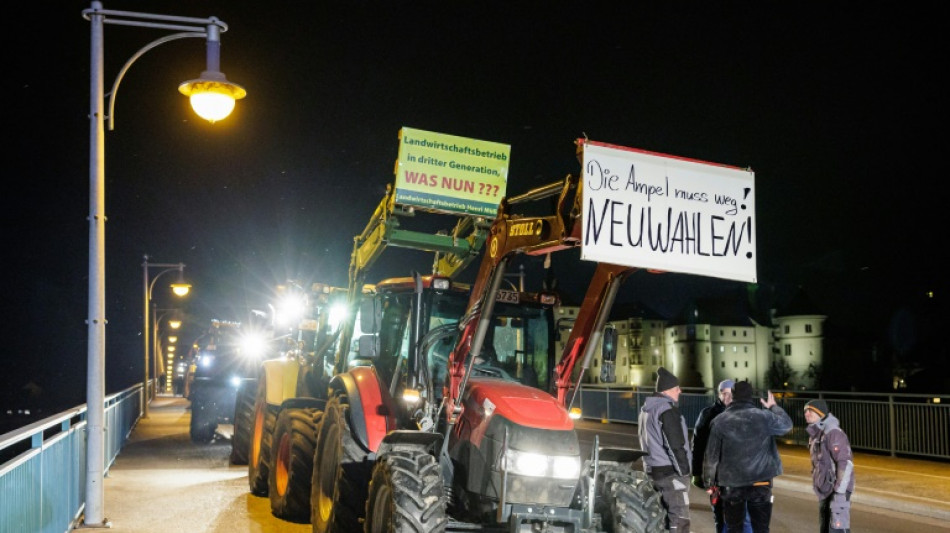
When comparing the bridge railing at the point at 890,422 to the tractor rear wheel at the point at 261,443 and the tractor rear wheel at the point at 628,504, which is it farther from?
the tractor rear wheel at the point at 628,504

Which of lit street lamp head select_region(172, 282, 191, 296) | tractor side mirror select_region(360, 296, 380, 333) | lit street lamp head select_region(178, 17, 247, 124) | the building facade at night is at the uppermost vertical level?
lit street lamp head select_region(178, 17, 247, 124)

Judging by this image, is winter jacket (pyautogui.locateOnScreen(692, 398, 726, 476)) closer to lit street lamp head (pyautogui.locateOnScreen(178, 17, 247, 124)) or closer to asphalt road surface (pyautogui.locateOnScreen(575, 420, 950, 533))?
asphalt road surface (pyautogui.locateOnScreen(575, 420, 950, 533))

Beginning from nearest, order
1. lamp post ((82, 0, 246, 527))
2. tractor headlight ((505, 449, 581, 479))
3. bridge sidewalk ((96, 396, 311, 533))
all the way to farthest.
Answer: tractor headlight ((505, 449, 581, 479))
lamp post ((82, 0, 246, 527))
bridge sidewalk ((96, 396, 311, 533))

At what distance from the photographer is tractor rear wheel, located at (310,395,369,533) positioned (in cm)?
859

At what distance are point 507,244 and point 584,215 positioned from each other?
1.06 m

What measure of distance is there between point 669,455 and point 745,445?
2.81 feet

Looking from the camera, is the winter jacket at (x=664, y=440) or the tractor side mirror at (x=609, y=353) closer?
the tractor side mirror at (x=609, y=353)

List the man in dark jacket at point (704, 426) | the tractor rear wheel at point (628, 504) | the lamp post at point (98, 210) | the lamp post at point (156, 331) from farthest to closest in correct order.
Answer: the lamp post at point (156, 331)
the lamp post at point (98, 210)
the man in dark jacket at point (704, 426)
the tractor rear wheel at point (628, 504)

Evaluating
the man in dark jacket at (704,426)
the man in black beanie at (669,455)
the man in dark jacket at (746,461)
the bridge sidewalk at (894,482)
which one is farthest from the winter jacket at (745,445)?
the bridge sidewalk at (894,482)

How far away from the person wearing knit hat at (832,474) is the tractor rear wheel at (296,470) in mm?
5500

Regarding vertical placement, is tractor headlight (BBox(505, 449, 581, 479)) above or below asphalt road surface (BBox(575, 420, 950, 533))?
above

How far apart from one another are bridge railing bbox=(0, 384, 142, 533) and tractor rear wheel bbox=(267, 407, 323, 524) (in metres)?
2.28

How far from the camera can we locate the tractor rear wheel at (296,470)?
10.6 metres

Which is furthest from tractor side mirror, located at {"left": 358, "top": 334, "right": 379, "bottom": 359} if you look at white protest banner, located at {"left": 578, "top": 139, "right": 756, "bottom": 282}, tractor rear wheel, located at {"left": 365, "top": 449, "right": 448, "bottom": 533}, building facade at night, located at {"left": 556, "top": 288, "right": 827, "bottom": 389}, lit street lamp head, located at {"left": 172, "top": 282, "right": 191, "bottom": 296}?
building facade at night, located at {"left": 556, "top": 288, "right": 827, "bottom": 389}
